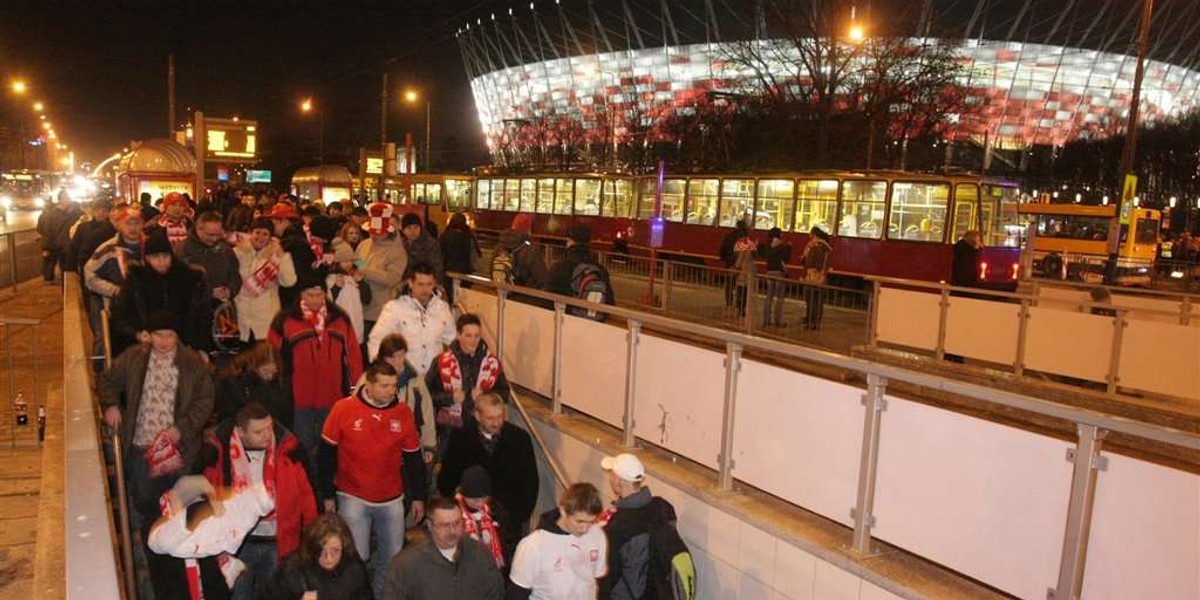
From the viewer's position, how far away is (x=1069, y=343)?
32.7 ft

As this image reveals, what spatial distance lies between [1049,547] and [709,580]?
6.86 ft

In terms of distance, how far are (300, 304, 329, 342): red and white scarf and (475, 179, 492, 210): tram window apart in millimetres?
30057

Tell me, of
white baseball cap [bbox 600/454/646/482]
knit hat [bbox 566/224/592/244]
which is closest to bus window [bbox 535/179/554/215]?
knit hat [bbox 566/224/592/244]

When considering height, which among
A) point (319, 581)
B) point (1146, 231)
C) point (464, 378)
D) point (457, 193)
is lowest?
point (319, 581)

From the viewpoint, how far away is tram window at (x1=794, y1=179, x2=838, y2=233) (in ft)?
69.9

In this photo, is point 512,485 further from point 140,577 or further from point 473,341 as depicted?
point 140,577

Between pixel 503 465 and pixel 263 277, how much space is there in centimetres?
306

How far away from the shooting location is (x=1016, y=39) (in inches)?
3462

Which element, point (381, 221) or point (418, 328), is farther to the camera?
point (381, 221)

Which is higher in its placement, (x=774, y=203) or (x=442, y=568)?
(x=774, y=203)

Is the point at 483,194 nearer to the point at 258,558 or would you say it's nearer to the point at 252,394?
the point at 252,394

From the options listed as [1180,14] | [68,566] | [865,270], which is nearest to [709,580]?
[68,566]

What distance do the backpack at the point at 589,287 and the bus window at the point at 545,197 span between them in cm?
2402

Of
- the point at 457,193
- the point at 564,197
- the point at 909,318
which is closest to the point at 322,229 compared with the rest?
the point at 909,318
